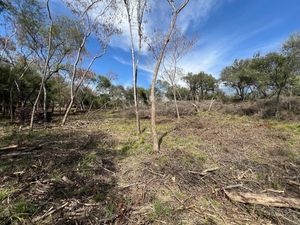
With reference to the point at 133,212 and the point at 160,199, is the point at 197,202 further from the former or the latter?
the point at 133,212

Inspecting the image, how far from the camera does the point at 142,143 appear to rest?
23.2 feet

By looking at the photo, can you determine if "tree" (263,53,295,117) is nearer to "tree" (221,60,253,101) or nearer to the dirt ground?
the dirt ground

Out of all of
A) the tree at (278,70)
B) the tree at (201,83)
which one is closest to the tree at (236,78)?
the tree at (201,83)

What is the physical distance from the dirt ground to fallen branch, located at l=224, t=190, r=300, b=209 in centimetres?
6

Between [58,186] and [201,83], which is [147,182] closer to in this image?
[58,186]

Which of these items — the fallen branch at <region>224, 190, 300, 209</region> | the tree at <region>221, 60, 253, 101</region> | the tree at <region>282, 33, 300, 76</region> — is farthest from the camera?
the tree at <region>221, 60, 253, 101</region>

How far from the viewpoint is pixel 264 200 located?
313cm

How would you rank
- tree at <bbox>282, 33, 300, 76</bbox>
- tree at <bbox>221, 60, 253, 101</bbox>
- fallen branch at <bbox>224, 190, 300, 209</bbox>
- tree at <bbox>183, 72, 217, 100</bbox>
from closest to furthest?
fallen branch at <bbox>224, 190, 300, 209</bbox> → tree at <bbox>282, 33, 300, 76</bbox> → tree at <bbox>221, 60, 253, 101</bbox> → tree at <bbox>183, 72, 217, 100</bbox>

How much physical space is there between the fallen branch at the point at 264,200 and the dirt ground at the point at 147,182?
60mm

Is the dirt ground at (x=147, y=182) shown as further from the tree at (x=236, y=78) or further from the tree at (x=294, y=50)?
the tree at (x=236, y=78)

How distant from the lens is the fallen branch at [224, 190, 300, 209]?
3025 millimetres

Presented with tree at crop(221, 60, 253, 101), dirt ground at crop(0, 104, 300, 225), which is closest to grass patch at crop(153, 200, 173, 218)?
dirt ground at crop(0, 104, 300, 225)

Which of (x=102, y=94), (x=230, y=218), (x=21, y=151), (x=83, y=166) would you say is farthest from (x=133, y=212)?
(x=102, y=94)

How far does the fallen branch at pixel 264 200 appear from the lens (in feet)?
9.92
